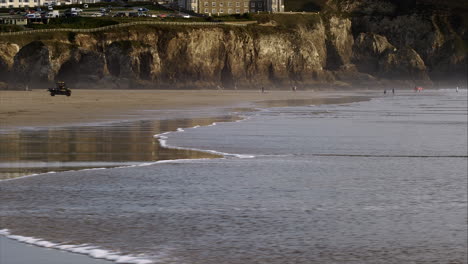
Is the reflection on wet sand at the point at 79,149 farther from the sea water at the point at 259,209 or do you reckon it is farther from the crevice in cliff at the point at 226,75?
the crevice in cliff at the point at 226,75

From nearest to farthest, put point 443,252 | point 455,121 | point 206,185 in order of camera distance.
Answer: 1. point 443,252
2. point 206,185
3. point 455,121

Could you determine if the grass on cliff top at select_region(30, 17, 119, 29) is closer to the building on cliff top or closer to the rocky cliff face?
the rocky cliff face

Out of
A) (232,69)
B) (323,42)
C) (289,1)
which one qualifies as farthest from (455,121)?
(289,1)

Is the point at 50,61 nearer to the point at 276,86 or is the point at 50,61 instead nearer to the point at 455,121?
the point at 276,86

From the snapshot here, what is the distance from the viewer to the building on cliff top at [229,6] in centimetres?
17738

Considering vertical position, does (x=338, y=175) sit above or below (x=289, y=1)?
below

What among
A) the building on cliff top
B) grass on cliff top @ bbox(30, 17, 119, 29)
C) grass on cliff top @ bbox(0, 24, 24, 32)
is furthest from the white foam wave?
the building on cliff top

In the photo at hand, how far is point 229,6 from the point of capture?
18125 cm

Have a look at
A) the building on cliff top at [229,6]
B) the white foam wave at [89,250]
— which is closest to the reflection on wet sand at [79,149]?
the white foam wave at [89,250]

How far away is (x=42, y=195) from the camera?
13852mm

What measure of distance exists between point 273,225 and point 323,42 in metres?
152

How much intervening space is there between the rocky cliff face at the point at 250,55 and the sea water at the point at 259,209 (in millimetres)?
100823

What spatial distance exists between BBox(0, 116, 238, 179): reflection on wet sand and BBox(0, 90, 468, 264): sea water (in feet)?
4.10

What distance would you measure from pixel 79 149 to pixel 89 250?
43.4ft
